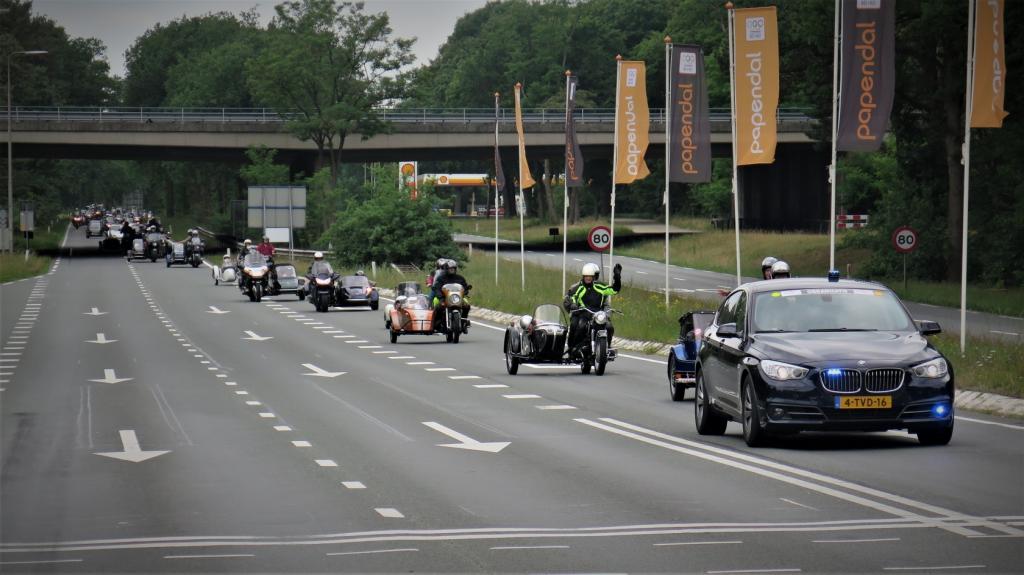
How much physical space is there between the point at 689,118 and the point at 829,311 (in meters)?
23.6

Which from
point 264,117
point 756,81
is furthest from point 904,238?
point 264,117

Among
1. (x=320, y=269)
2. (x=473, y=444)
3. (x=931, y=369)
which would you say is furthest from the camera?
(x=320, y=269)

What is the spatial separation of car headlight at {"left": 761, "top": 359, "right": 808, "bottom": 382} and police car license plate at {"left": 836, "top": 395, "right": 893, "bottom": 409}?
1.27 ft

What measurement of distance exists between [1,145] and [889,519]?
9239cm

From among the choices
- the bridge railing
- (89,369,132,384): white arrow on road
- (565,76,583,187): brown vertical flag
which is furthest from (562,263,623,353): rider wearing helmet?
the bridge railing

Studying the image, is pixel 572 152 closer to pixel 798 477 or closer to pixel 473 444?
pixel 473 444

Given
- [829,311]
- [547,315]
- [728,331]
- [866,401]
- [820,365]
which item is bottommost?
[547,315]

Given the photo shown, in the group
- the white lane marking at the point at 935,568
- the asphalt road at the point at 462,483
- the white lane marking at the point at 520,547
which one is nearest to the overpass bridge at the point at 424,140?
the asphalt road at the point at 462,483

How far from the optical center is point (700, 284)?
6531 cm

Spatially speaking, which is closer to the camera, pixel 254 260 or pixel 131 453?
pixel 131 453

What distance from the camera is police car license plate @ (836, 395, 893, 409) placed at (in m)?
15.4

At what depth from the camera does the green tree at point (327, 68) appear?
106375 millimetres

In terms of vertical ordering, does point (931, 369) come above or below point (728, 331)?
below

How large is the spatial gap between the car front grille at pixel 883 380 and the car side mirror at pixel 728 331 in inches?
65.9
